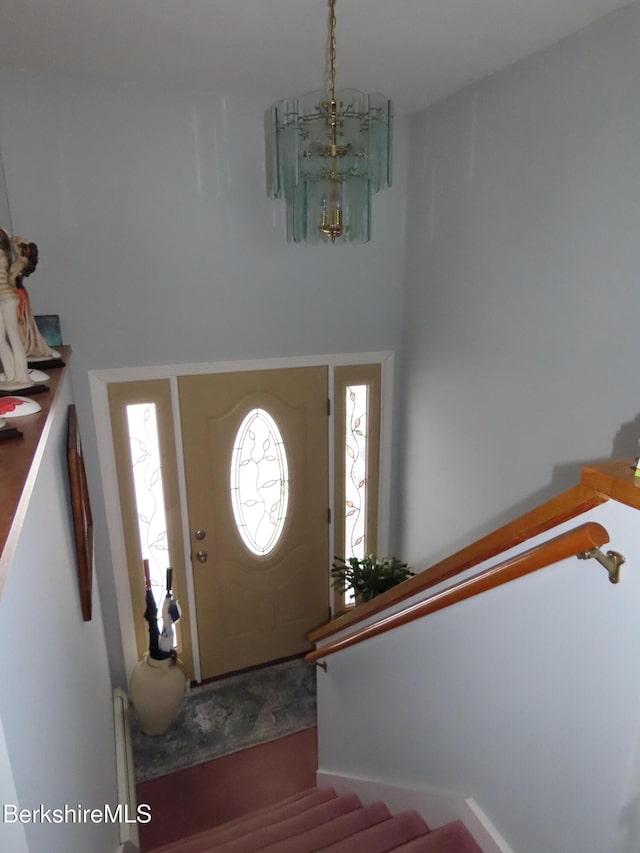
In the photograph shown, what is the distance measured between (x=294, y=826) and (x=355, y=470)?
6.44 ft

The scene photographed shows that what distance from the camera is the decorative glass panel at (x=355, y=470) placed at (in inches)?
136

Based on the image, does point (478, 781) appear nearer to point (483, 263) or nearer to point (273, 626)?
point (483, 263)

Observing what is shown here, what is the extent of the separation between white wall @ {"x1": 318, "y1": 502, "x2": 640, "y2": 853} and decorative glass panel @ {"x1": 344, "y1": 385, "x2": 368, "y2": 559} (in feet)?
5.57

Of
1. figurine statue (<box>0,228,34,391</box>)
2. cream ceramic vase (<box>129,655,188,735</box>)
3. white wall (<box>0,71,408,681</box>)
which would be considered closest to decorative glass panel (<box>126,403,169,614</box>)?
white wall (<box>0,71,408,681</box>)

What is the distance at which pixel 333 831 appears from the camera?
1957 mm

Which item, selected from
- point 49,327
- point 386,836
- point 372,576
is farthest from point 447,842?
point 49,327

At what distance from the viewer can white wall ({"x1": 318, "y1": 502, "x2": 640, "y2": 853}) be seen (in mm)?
988

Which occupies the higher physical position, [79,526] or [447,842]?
[79,526]

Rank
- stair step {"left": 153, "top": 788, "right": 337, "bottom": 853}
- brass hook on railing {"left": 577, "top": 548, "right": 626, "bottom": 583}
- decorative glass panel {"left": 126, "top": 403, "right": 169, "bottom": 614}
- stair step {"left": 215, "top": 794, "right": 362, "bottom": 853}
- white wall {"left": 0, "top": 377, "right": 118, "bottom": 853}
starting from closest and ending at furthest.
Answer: white wall {"left": 0, "top": 377, "right": 118, "bottom": 853}, brass hook on railing {"left": 577, "top": 548, "right": 626, "bottom": 583}, stair step {"left": 215, "top": 794, "right": 362, "bottom": 853}, stair step {"left": 153, "top": 788, "right": 337, "bottom": 853}, decorative glass panel {"left": 126, "top": 403, "right": 169, "bottom": 614}

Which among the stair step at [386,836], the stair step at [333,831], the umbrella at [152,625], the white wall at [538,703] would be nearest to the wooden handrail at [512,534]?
the white wall at [538,703]

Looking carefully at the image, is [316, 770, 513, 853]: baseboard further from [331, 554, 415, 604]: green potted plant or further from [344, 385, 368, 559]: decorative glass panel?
[344, 385, 368, 559]: decorative glass panel

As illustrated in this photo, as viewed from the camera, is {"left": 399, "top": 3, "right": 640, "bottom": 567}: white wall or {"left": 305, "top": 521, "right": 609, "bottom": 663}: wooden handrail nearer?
{"left": 305, "top": 521, "right": 609, "bottom": 663}: wooden handrail

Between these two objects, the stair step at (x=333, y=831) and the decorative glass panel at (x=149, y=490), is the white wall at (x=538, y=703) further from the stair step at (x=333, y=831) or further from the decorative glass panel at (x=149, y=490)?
the decorative glass panel at (x=149, y=490)

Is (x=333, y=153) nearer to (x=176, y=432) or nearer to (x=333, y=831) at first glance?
(x=176, y=432)
